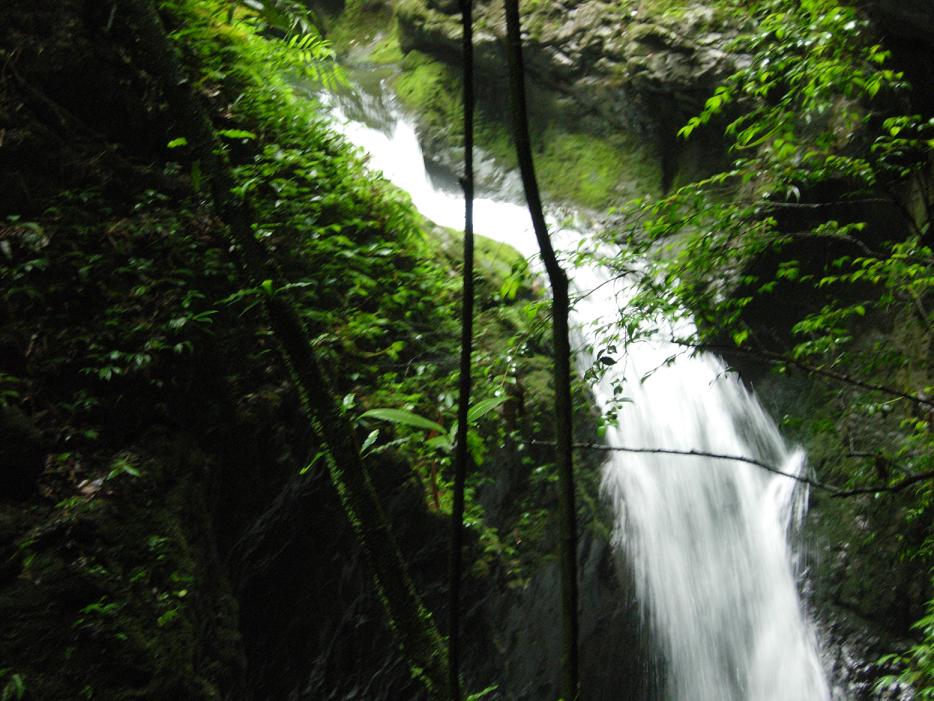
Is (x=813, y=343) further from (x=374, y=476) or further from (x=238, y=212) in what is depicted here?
(x=238, y=212)

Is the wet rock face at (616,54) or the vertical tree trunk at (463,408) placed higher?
the wet rock face at (616,54)

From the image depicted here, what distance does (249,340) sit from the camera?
336 centimetres

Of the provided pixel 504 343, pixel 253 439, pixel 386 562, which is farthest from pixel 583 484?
pixel 386 562

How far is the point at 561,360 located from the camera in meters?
0.92

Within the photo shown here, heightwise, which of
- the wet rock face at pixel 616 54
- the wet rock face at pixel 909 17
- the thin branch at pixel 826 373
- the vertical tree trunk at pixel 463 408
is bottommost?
the vertical tree trunk at pixel 463 408

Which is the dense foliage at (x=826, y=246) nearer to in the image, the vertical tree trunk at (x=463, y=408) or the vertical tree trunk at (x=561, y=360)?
the vertical tree trunk at (x=561, y=360)

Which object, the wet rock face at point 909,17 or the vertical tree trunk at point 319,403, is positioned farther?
the wet rock face at point 909,17

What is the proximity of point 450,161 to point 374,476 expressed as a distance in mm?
7144

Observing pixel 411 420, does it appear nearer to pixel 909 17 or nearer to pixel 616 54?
pixel 909 17

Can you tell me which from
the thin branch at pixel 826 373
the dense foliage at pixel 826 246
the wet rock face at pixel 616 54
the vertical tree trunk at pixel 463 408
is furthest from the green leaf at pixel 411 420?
the wet rock face at pixel 616 54

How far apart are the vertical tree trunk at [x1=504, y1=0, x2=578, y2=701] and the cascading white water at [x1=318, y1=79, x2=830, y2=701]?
4.20 metres

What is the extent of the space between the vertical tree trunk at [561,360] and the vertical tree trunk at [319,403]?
2.57 ft

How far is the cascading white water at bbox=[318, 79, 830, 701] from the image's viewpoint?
5582 millimetres

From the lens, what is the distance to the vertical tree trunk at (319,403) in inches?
66.8
